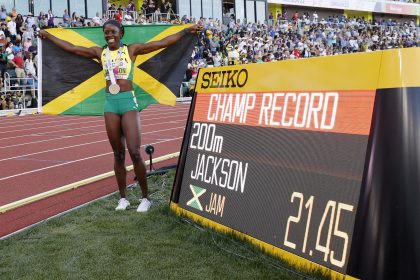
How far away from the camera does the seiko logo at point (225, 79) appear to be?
4.44m

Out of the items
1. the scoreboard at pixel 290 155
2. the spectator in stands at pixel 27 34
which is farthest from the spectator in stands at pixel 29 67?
the scoreboard at pixel 290 155

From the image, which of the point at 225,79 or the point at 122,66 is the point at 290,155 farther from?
the point at 122,66

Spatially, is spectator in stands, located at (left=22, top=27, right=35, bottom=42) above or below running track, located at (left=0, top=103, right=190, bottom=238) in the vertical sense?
above

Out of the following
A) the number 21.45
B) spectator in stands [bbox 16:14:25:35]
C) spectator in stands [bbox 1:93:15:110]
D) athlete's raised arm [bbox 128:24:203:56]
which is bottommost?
the number 21.45

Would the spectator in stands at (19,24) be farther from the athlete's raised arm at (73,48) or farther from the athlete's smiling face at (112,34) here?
the athlete's smiling face at (112,34)

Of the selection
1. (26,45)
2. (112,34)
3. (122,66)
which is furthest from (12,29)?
(122,66)

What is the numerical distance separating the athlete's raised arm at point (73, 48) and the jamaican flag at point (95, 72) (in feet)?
0.33

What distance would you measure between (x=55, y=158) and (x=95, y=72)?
3.53 metres

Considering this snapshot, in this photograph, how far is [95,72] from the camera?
6.52 metres

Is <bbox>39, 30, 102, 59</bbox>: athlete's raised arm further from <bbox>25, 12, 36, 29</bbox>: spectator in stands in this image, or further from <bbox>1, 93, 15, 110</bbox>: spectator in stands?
<bbox>25, 12, 36, 29</bbox>: spectator in stands

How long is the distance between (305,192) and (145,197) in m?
2.60

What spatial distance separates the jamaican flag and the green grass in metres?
1.64

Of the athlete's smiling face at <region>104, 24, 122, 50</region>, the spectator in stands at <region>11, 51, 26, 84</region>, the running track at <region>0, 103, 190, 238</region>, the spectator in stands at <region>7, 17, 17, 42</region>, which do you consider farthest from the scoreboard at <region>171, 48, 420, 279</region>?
the spectator in stands at <region>7, 17, 17, 42</region>

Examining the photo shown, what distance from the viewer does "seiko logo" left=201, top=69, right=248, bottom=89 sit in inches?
175
